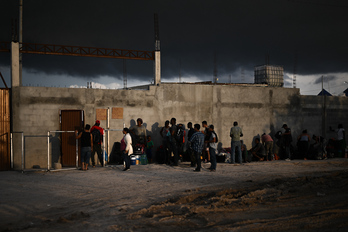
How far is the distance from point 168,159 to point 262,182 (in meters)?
5.80

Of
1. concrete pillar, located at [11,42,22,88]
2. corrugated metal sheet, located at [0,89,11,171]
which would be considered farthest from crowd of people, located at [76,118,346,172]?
concrete pillar, located at [11,42,22,88]

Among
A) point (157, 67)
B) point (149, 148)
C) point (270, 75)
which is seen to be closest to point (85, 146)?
point (149, 148)

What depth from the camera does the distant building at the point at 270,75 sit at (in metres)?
36.9

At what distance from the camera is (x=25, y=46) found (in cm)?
1734

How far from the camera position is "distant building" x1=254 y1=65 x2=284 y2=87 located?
3687cm

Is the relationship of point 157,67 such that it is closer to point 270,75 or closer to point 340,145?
point 340,145

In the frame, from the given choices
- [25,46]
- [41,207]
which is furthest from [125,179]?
[25,46]

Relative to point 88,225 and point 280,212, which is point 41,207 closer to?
point 88,225

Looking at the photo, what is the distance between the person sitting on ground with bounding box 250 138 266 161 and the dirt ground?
17.1 feet

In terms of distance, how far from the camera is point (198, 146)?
14398 millimetres

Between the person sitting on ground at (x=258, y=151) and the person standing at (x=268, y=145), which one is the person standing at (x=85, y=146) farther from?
the person standing at (x=268, y=145)

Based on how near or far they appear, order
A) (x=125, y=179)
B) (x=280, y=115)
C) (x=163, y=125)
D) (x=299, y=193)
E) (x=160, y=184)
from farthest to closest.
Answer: (x=280, y=115) < (x=163, y=125) < (x=125, y=179) < (x=160, y=184) < (x=299, y=193)

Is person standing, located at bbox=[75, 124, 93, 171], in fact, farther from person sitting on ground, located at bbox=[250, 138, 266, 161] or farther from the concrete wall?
person sitting on ground, located at bbox=[250, 138, 266, 161]

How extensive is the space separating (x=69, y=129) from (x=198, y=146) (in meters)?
6.06
